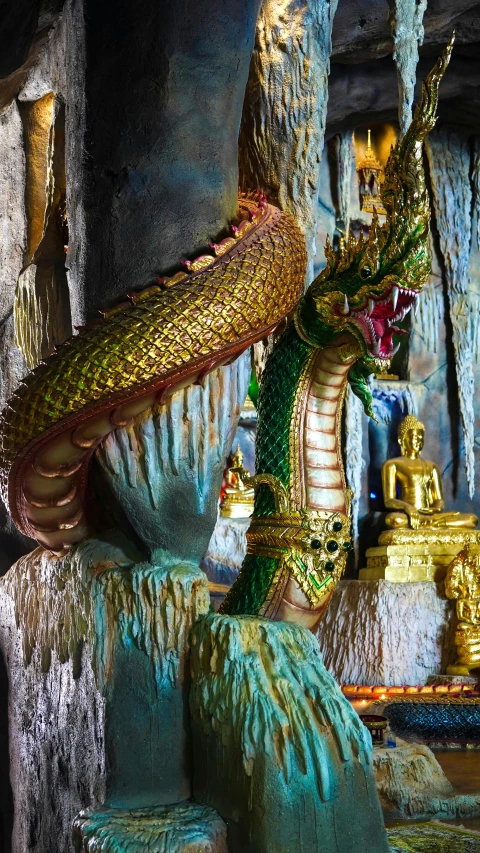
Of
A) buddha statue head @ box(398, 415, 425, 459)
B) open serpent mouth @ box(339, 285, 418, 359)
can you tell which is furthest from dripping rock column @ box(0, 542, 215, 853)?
buddha statue head @ box(398, 415, 425, 459)

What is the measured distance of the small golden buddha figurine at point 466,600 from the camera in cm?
768

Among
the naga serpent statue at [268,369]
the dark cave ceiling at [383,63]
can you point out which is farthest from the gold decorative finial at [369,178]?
the naga serpent statue at [268,369]

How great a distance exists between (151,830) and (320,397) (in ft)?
4.01

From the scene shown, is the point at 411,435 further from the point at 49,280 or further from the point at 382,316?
the point at 49,280

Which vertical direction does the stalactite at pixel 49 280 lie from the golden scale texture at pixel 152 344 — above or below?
above

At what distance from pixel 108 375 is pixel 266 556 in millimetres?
878

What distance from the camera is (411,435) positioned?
9.39 meters

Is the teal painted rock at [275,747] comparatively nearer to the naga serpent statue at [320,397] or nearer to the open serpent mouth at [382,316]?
the naga serpent statue at [320,397]

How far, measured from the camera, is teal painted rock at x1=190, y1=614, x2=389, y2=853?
1.88 metres

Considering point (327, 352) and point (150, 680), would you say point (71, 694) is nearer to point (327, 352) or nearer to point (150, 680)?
point (150, 680)

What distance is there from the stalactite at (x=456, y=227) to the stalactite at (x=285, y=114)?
7588 mm

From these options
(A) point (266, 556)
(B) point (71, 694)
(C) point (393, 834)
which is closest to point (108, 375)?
(B) point (71, 694)

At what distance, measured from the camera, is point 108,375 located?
1.97 meters

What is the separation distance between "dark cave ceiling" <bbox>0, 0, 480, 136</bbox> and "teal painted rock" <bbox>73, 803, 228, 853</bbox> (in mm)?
6005
